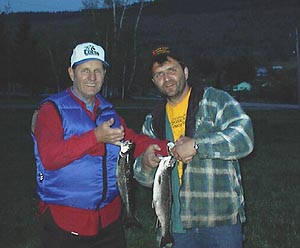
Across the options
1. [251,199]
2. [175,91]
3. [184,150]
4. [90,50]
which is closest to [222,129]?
[184,150]

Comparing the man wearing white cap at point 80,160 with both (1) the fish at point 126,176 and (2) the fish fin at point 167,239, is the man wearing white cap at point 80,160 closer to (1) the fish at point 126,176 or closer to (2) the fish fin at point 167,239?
(1) the fish at point 126,176

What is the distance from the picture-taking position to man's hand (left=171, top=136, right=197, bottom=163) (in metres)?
3.80

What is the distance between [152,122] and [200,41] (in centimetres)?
16016

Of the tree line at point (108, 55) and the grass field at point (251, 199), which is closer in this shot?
the grass field at point (251, 199)

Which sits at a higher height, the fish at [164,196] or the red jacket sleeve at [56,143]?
the red jacket sleeve at [56,143]

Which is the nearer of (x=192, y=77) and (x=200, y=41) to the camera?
(x=192, y=77)

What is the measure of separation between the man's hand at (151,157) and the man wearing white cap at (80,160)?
0.24ft

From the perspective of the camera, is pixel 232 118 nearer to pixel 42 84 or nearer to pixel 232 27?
pixel 42 84

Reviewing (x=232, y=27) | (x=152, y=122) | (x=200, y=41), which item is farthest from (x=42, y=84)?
(x=232, y=27)

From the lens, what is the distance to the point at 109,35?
60.0 meters

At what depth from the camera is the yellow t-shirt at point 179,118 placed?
4.20 meters

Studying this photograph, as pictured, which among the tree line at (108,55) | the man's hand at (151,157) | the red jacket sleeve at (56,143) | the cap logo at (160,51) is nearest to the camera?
the red jacket sleeve at (56,143)

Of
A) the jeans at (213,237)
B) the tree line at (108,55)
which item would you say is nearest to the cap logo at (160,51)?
the jeans at (213,237)

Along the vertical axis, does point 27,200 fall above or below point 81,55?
below
